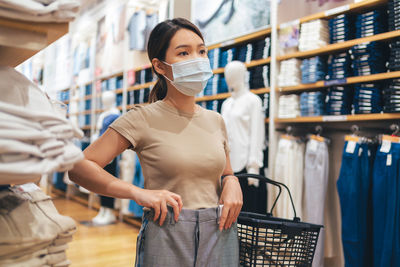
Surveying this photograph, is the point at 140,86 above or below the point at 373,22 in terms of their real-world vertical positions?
below

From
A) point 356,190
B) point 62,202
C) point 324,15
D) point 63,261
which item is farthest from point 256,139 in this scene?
point 62,202

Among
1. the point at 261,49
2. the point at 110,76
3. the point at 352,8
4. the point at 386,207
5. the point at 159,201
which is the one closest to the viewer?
the point at 159,201

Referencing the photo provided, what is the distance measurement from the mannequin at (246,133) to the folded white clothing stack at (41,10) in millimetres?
2585

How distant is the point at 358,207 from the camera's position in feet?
8.86

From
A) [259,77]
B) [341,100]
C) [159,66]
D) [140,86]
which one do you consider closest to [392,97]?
[341,100]

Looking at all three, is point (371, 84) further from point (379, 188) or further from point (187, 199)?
point (187, 199)

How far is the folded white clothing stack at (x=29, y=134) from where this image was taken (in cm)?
58

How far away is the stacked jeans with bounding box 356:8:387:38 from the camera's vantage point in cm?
278

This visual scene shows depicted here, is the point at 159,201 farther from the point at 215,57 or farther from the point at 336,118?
the point at 215,57

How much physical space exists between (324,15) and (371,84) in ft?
2.61

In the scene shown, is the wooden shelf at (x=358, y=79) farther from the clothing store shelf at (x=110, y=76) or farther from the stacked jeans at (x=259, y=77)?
the clothing store shelf at (x=110, y=76)

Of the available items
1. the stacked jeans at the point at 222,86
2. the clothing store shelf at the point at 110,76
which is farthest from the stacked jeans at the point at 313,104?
the clothing store shelf at the point at 110,76

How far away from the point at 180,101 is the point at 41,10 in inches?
23.4

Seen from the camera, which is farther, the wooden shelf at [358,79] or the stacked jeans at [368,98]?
the stacked jeans at [368,98]
